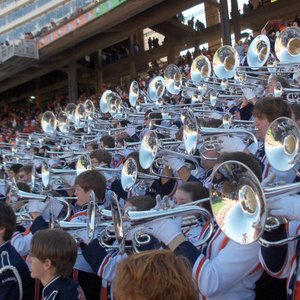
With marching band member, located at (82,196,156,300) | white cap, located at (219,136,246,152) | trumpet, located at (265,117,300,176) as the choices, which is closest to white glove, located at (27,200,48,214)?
marching band member, located at (82,196,156,300)

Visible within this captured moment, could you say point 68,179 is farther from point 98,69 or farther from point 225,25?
point 98,69

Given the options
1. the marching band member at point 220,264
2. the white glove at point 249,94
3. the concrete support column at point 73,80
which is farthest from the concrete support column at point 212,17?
the marching band member at point 220,264

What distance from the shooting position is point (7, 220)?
2914mm

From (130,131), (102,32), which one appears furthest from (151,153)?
(102,32)

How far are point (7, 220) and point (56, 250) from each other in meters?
0.59

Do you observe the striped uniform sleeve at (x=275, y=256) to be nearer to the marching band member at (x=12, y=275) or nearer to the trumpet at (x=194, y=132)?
the marching band member at (x=12, y=275)

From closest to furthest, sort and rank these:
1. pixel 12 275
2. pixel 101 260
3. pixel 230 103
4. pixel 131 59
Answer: pixel 12 275, pixel 101 260, pixel 230 103, pixel 131 59

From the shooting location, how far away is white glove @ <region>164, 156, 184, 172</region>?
13.2 feet

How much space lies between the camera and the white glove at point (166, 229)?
2.24 m

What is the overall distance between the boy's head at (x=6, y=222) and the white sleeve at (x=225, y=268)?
1.22 metres

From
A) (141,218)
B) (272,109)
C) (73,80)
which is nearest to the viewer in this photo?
(141,218)

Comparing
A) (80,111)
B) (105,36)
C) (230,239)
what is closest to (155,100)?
(80,111)

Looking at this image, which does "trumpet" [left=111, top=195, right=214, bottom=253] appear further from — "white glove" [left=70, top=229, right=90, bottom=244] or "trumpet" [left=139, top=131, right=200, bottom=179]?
"trumpet" [left=139, top=131, right=200, bottom=179]

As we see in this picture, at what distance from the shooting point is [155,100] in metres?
7.62
